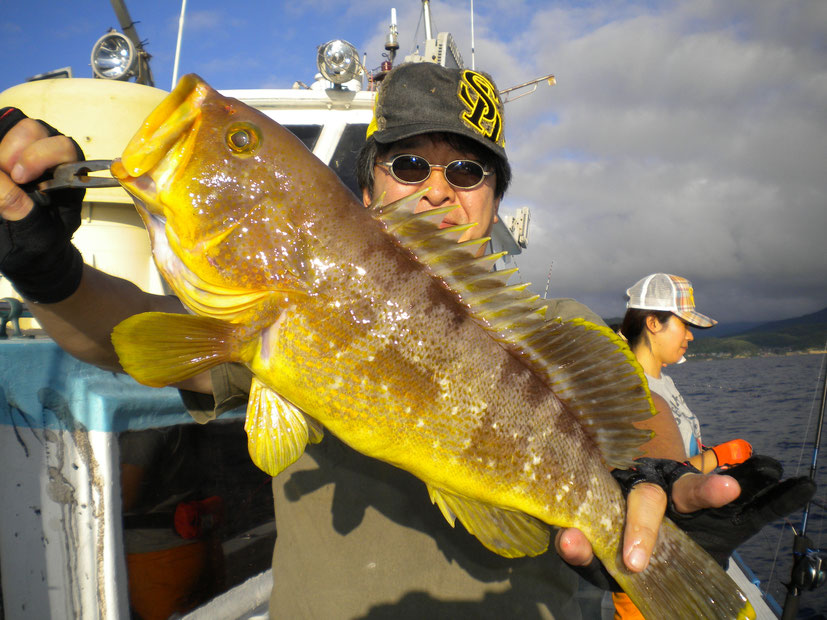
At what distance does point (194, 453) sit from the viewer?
3572 mm

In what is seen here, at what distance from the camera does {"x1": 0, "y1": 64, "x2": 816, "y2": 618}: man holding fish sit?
1597mm

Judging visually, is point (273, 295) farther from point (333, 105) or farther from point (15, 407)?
point (333, 105)

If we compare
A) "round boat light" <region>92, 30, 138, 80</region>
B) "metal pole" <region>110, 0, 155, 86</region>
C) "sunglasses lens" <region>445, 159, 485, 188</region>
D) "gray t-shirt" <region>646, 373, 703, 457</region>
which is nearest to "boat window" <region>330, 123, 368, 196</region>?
"metal pole" <region>110, 0, 155, 86</region>

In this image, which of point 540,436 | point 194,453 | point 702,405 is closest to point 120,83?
point 194,453

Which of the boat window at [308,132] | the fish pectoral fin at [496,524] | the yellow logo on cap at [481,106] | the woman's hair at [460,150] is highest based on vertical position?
the boat window at [308,132]

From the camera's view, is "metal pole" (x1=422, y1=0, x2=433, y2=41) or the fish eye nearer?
the fish eye

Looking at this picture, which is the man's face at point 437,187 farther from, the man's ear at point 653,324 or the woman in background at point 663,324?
the man's ear at point 653,324

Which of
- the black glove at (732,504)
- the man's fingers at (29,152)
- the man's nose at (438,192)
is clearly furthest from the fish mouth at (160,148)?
the black glove at (732,504)

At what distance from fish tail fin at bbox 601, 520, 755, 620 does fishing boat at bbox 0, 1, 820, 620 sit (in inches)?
95.9

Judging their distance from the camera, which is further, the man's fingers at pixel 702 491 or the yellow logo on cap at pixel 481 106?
the yellow logo on cap at pixel 481 106

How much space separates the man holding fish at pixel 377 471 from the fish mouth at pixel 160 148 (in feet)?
0.53

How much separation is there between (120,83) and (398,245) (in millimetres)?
3237

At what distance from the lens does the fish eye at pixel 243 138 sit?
59.0 inches

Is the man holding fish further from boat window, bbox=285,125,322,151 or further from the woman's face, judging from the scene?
boat window, bbox=285,125,322,151
